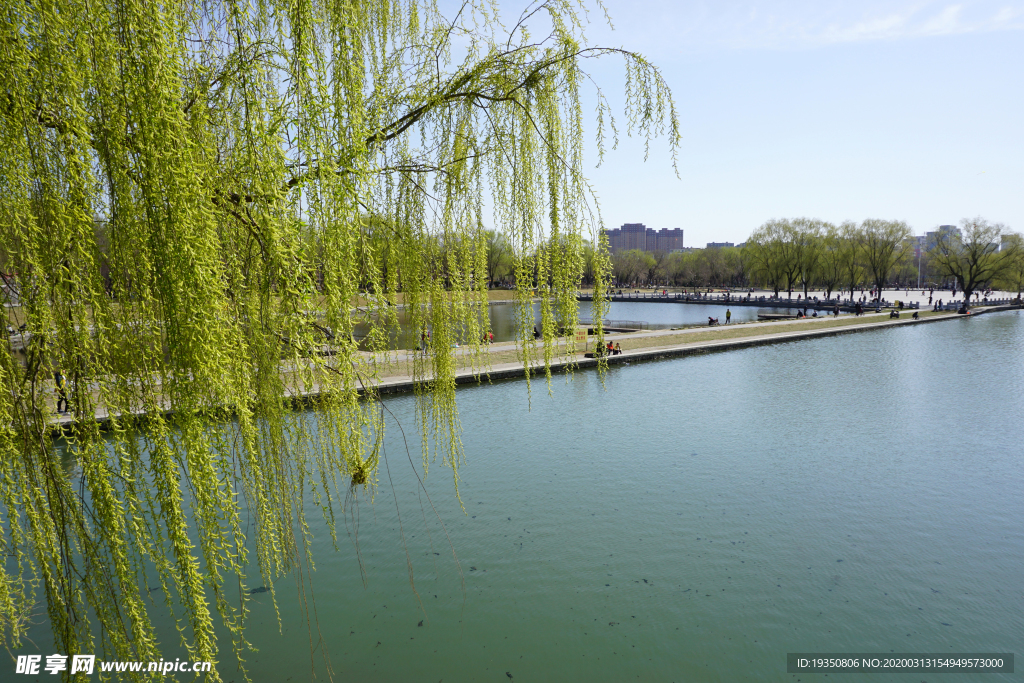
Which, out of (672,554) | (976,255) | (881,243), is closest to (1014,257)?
(976,255)

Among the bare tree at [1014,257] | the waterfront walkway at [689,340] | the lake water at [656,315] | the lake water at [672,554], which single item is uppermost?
the bare tree at [1014,257]

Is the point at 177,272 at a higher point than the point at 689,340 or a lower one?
higher

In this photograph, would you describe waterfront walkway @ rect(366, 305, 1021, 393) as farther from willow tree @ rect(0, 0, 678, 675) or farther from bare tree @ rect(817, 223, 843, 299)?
bare tree @ rect(817, 223, 843, 299)

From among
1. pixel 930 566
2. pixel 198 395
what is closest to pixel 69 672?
pixel 198 395

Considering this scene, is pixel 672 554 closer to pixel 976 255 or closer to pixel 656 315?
pixel 656 315

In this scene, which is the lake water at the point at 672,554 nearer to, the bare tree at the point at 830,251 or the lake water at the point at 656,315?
the lake water at the point at 656,315

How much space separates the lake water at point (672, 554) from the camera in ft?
20.2

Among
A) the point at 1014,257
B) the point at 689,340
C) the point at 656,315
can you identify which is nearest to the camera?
the point at 689,340

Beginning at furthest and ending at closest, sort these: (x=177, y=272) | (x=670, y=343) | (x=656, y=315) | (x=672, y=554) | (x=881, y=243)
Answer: (x=881, y=243) < (x=656, y=315) < (x=670, y=343) < (x=672, y=554) < (x=177, y=272)

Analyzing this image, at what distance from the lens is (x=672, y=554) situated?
313 inches

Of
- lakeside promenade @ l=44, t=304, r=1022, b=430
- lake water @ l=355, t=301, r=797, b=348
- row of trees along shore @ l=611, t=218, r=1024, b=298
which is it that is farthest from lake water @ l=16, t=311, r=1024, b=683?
row of trees along shore @ l=611, t=218, r=1024, b=298

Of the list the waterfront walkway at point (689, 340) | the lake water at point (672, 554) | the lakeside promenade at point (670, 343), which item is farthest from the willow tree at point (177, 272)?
the waterfront walkway at point (689, 340)

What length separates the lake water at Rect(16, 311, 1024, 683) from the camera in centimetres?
616

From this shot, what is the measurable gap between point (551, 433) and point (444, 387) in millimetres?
9338
